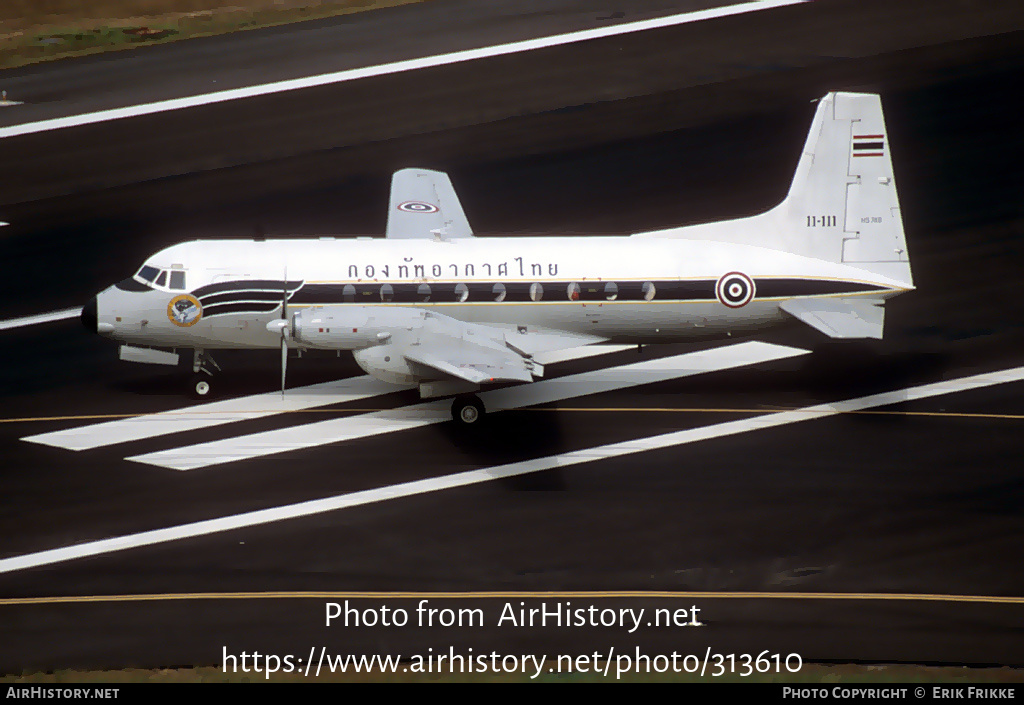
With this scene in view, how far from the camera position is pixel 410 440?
35938 mm

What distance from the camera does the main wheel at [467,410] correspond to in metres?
36.3

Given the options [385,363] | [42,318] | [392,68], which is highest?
[392,68]

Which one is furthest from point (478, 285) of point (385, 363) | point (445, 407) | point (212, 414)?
point (212, 414)

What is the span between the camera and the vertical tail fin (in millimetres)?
37625

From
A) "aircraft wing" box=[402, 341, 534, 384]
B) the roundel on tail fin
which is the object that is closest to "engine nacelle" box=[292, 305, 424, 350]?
"aircraft wing" box=[402, 341, 534, 384]

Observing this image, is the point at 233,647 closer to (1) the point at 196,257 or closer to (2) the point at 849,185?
(1) the point at 196,257

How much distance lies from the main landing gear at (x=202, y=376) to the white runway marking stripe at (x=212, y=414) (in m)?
0.58

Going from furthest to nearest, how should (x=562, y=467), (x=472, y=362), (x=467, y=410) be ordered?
1. (x=467, y=410)
2. (x=562, y=467)
3. (x=472, y=362)

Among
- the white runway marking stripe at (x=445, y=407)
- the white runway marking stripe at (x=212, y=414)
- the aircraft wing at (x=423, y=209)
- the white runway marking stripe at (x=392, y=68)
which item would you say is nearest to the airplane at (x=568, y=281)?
the white runway marking stripe at (x=212, y=414)

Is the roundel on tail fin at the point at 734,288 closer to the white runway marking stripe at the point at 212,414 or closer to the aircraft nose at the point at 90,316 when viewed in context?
the white runway marking stripe at the point at 212,414

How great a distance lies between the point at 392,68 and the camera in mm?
57688

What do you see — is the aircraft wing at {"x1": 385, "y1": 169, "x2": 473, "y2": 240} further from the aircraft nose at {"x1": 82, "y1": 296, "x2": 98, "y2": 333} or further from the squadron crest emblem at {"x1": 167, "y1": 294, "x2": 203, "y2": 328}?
the aircraft nose at {"x1": 82, "y1": 296, "x2": 98, "y2": 333}

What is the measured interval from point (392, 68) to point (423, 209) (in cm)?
1795

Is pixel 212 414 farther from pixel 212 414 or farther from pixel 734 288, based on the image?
pixel 734 288
